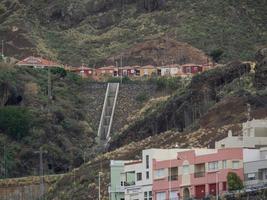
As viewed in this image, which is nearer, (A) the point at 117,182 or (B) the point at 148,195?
(B) the point at 148,195

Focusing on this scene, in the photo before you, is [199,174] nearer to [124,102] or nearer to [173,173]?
[173,173]

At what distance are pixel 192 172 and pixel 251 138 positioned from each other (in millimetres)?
7811

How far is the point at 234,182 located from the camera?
107 meters

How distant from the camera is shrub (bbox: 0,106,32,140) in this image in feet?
604

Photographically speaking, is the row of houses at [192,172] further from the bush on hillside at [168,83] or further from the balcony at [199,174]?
the bush on hillside at [168,83]

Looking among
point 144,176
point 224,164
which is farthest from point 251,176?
point 144,176

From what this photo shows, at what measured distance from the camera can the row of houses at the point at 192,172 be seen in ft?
355

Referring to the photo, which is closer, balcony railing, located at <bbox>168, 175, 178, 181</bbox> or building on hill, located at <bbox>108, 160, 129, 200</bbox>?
balcony railing, located at <bbox>168, 175, 178, 181</bbox>

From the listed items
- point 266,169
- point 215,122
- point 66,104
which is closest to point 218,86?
point 215,122

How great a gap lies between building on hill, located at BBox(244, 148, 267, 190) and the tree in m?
0.38

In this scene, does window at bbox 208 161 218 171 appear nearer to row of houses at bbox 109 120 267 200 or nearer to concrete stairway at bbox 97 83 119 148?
row of houses at bbox 109 120 267 200

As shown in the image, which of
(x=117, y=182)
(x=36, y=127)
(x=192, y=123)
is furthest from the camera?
(x=36, y=127)

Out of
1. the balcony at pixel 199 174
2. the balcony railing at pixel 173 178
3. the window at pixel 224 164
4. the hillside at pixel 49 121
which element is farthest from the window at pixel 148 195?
the hillside at pixel 49 121

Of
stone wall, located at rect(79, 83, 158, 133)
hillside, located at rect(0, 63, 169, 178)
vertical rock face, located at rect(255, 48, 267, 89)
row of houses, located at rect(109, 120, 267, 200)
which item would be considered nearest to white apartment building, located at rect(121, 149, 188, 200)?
row of houses, located at rect(109, 120, 267, 200)
